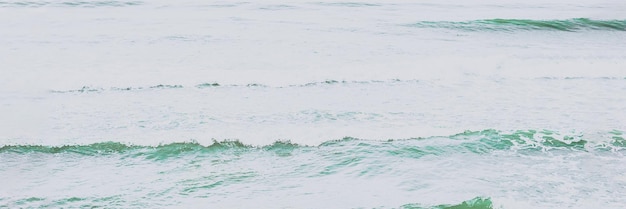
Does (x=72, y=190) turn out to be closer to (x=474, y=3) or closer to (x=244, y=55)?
(x=244, y=55)

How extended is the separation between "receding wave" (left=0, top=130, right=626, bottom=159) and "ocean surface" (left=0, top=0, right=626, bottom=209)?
0.02 m

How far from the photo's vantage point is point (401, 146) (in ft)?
25.3

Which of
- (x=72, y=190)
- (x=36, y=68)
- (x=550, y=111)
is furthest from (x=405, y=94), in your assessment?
(x=36, y=68)

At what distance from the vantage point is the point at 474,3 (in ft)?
68.2

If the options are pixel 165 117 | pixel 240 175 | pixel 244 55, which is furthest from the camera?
pixel 244 55

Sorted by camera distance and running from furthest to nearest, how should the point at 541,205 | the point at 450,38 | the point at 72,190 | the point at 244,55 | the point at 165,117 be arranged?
1. the point at 450,38
2. the point at 244,55
3. the point at 165,117
4. the point at 72,190
5. the point at 541,205

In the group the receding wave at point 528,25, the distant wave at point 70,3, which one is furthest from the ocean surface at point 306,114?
the distant wave at point 70,3

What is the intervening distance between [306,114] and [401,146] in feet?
5.39

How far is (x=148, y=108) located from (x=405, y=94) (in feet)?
11.7

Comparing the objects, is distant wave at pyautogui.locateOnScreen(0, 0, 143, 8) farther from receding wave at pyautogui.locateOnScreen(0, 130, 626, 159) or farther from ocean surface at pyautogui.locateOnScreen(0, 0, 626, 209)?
receding wave at pyautogui.locateOnScreen(0, 130, 626, 159)

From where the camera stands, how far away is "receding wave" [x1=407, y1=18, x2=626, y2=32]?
16938 millimetres

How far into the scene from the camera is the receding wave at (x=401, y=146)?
24.7ft

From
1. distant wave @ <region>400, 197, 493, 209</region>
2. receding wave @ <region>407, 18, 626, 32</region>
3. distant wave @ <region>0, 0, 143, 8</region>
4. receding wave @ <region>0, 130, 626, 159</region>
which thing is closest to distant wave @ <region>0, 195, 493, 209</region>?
distant wave @ <region>400, 197, 493, 209</region>

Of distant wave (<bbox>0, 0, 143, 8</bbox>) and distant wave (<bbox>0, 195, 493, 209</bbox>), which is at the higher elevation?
distant wave (<bbox>0, 0, 143, 8</bbox>)
